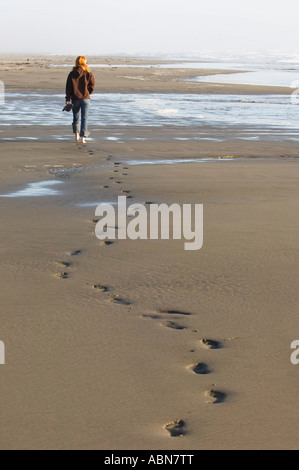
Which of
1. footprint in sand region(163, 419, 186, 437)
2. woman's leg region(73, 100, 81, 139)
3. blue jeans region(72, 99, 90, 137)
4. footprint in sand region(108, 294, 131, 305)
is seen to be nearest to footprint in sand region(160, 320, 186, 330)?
footprint in sand region(108, 294, 131, 305)

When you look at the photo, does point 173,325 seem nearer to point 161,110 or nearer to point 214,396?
point 214,396

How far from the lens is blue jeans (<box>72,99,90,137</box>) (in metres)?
12.1

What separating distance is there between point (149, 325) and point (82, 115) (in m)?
8.77

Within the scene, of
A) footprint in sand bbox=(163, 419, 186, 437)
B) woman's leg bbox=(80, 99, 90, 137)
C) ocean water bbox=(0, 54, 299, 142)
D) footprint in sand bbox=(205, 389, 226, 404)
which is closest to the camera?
footprint in sand bbox=(163, 419, 186, 437)

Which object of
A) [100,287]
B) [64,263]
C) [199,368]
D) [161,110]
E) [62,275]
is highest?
[161,110]

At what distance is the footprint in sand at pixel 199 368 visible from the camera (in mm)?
3357

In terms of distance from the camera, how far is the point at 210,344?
145 inches

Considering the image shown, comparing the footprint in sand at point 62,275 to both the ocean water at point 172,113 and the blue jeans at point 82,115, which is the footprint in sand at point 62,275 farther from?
the ocean water at point 172,113

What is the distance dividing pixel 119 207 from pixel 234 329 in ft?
10.5

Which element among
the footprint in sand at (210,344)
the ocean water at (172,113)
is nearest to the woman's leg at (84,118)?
the ocean water at (172,113)

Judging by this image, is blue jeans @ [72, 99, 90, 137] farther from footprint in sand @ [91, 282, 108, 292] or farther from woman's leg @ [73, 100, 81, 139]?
footprint in sand @ [91, 282, 108, 292]

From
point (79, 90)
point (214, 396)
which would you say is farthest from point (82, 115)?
point (214, 396)

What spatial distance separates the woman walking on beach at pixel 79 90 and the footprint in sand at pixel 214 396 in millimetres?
9334
